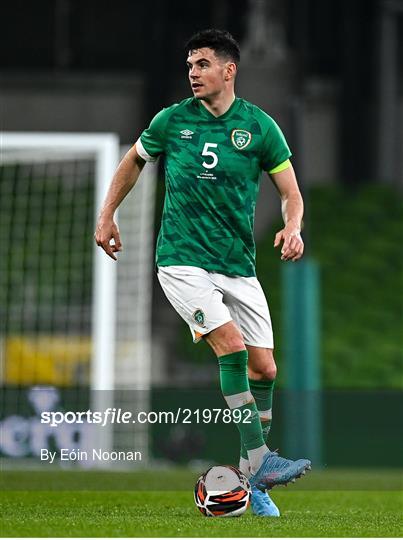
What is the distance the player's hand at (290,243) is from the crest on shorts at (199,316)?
1.40 ft

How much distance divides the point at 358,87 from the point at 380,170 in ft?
4.34

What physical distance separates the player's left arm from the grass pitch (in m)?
1.12

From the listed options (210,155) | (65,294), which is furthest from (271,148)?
(65,294)

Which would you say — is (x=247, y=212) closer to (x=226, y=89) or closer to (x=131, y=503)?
(x=226, y=89)

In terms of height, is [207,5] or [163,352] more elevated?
[207,5]

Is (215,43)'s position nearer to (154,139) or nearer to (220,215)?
(154,139)

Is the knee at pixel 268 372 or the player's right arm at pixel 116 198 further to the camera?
the knee at pixel 268 372

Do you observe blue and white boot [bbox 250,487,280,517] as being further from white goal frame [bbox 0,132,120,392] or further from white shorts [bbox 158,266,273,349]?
white goal frame [bbox 0,132,120,392]

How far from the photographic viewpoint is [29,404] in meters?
13.2

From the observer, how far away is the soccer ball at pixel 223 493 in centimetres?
608

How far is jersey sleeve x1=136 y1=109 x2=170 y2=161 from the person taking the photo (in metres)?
6.35

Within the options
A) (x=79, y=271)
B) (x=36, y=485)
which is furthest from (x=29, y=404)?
(x=36, y=485)

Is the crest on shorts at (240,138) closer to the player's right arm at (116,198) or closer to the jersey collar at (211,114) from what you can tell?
the jersey collar at (211,114)

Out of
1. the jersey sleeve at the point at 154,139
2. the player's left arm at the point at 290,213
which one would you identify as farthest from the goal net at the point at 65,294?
the player's left arm at the point at 290,213
